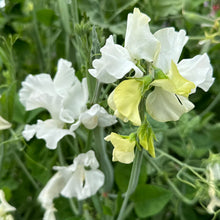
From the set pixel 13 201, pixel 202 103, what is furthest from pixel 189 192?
pixel 13 201

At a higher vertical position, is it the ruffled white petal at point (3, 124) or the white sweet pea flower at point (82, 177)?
the ruffled white petal at point (3, 124)

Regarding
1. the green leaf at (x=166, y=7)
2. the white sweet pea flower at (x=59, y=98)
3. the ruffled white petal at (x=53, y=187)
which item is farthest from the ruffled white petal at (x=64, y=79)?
the green leaf at (x=166, y=7)

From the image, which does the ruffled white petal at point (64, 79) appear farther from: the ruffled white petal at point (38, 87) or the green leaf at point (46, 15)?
the green leaf at point (46, 15)

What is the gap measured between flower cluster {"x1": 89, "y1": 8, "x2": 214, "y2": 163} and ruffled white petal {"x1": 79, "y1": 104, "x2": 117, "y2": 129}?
7 cm

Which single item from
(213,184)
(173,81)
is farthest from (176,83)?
(213,184)

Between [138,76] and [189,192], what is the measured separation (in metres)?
0.37

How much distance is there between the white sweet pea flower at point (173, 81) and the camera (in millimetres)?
272

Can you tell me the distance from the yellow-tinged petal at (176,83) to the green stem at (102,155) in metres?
0.15

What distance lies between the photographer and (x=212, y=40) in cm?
54

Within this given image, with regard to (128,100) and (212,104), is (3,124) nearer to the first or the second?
(128,100)

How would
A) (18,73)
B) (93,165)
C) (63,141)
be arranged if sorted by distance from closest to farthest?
(93,165), (63,141), (18,73)

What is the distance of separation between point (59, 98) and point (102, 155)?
9 centimetres

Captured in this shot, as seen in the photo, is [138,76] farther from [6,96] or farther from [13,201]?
[13,201]

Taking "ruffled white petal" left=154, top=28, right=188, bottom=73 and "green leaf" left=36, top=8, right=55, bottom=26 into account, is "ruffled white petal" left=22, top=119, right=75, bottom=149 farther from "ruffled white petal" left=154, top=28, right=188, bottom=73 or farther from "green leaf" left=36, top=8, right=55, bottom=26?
"green leaf" left=36, top=8, right=55, bottom=26
